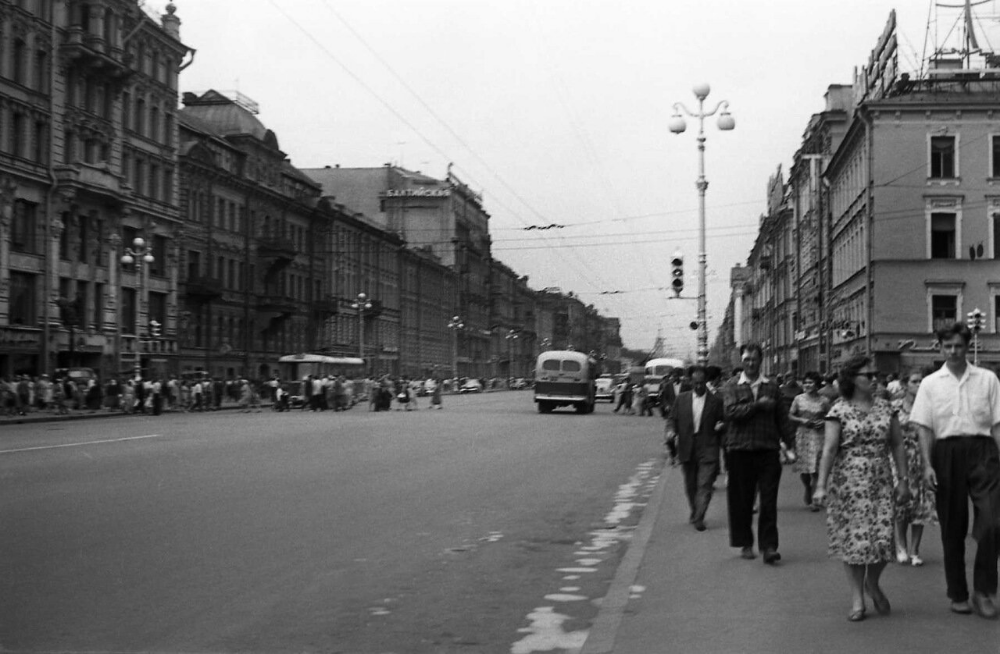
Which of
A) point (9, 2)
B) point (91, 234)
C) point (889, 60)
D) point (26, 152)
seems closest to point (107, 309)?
point (91, 234)

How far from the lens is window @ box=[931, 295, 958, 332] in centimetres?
5462

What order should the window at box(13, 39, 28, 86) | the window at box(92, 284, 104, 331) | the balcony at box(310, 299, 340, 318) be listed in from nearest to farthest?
1. the window at box(13, 39, 28, 86)
2. the window at box(92, 284, 104, 331)
3. the balcony at box(310, 299, 340, 318)

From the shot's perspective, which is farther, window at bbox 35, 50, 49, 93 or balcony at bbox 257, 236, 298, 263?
balcony at bbox 257, 236, 298, 263

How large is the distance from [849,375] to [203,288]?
60415mm

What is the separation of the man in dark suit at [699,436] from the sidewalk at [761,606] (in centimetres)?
96

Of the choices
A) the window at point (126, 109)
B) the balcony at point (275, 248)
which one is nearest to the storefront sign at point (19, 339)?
the window at point (126, 109)

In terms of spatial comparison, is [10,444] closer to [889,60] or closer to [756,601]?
[756,601]

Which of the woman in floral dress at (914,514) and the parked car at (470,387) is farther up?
the parked car at (470,387)

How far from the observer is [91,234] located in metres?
55.8

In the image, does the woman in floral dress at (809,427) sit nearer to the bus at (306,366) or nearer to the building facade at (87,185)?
the building facade at (87,185)

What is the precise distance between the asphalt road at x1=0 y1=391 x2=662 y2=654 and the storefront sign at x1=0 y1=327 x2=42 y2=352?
2736 centimetres

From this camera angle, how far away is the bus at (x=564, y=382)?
54.2 meters

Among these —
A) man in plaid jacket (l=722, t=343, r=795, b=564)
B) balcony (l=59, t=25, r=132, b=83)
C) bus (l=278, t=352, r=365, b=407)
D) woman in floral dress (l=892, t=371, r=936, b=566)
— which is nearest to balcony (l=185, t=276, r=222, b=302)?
bus (l=278, t=352, r=365, b=407)

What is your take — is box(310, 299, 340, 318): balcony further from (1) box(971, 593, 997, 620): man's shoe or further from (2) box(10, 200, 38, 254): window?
(1) box(971, 593, 997, 620): man's shoe
